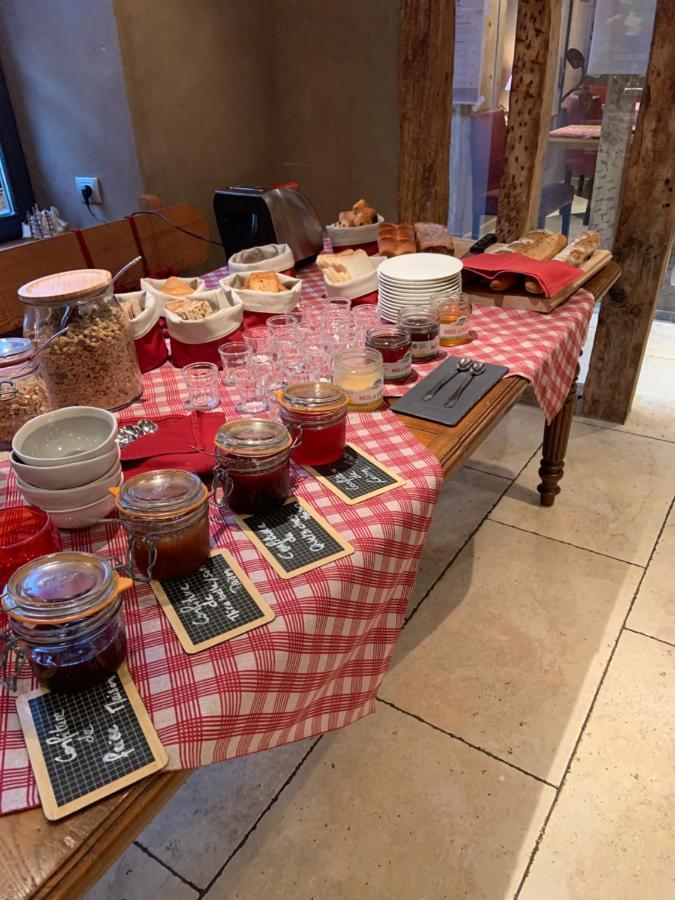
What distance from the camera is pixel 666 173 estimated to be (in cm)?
229

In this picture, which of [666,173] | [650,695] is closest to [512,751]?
[650,695]

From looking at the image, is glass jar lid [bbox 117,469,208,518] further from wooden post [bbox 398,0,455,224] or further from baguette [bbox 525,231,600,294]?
wooden post [bbox 398,0,455,224]

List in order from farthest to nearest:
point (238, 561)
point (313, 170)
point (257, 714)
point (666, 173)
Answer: point (313, 170)
point (666, 173)
point (238, 561)
point (257, 714)

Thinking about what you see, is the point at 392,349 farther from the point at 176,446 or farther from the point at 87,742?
the point at 87,742

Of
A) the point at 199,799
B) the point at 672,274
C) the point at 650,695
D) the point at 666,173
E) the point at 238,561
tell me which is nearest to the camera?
the point at 238,561

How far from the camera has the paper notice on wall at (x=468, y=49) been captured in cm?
278

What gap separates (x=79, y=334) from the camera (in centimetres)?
109

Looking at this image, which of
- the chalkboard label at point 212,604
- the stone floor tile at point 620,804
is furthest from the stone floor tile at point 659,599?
the chalkboard label at point 212,604

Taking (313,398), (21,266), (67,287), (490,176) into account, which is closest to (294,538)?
(313,398)

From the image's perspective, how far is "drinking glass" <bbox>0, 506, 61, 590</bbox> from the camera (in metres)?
0.77

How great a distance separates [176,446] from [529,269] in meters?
1.09

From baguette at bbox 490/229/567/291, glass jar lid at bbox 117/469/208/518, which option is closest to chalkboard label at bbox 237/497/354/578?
glass jar lid at bbox 117/469/208/518

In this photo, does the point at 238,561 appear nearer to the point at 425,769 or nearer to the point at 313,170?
the point at 425,769

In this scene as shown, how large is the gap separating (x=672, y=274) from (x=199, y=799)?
152 inches
